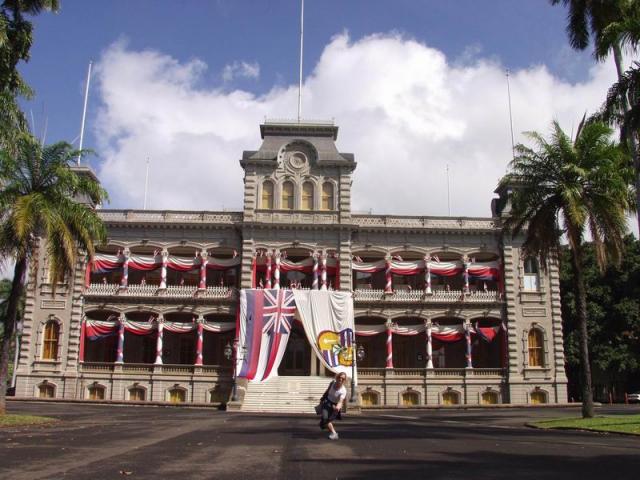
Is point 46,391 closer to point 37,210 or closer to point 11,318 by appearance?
point 11,318

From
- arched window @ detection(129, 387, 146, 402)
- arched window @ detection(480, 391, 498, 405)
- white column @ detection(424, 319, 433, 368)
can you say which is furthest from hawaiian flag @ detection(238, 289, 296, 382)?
arched window @ detection(480, 391, 498, 405)

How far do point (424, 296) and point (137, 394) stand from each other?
20.4 m

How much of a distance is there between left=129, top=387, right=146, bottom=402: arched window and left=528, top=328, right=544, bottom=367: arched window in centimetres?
2606

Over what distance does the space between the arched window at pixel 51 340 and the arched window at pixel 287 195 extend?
57.1ft

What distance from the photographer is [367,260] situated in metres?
47.4

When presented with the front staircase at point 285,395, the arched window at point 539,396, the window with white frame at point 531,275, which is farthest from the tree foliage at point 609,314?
the front staircase at point 285,395

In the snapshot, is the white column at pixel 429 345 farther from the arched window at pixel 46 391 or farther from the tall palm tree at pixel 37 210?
the tall palm tree at pixel 37 210

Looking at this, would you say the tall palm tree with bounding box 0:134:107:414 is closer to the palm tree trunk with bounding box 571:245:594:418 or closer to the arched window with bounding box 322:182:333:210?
the palm tree trunk with bounding box 571:245:594:418

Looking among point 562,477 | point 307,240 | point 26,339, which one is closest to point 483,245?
point 307,240

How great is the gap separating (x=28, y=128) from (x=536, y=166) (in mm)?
20894

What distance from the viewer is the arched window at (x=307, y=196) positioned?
46344 mm

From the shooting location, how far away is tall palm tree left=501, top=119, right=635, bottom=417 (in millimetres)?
27812

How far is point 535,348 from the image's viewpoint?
44906 millimetres

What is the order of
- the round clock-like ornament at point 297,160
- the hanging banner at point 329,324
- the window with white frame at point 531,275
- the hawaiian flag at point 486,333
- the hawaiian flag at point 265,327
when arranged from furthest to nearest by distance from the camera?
1. the round clock-like ornament at point 297,160
2. the window with white frame at point 531,275
3. the hawaiian flag at point 486,333
4. the hanging banner at point 329,324
5. the hawaiian flag at point 265,327
